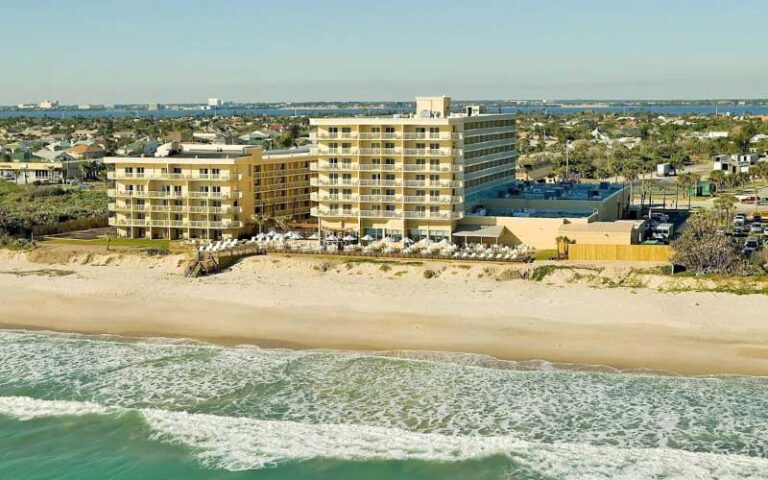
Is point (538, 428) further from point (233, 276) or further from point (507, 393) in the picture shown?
point (233, 276)

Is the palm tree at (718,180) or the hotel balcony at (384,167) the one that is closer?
the hotel balcony at (384,167)

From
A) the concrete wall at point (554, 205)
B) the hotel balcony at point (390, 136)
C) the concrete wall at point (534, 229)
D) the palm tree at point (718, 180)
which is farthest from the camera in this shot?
the palm tree at point (718, 180)

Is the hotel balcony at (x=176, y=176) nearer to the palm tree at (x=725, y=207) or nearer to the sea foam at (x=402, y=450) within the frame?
the sea foam at (x=402, y=450)

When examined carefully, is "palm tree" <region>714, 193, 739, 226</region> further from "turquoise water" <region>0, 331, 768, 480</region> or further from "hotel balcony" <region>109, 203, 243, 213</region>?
"hotel balcony" <region>109, 203, 243, 213</region>

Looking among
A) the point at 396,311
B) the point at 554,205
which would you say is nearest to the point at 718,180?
the point at 554,205

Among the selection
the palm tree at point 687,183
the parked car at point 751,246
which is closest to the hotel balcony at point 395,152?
the parked car at point 751,246

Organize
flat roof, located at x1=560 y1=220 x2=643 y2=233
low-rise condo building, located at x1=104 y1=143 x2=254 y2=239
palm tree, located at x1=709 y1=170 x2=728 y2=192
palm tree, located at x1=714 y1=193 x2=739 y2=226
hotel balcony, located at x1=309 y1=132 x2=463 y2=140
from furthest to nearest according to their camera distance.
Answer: palm tree, located at x1=709 y1=170 x2=728 y2=192 < palm tree, located at x1=714 y1=193 x2=739 y2=226 < low-rise condo building, located at x1=104 y1=143 x2=254 y2=239 < hotel balcony, located at x1=309 y1=132 x2=463 y2=140 < flat roof, located at x1=560 y1=220 x2=643 y2=233

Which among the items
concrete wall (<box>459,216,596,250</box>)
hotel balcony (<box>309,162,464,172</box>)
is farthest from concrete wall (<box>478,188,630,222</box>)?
hotel balcony (<box>309,162,464,172</box>)
